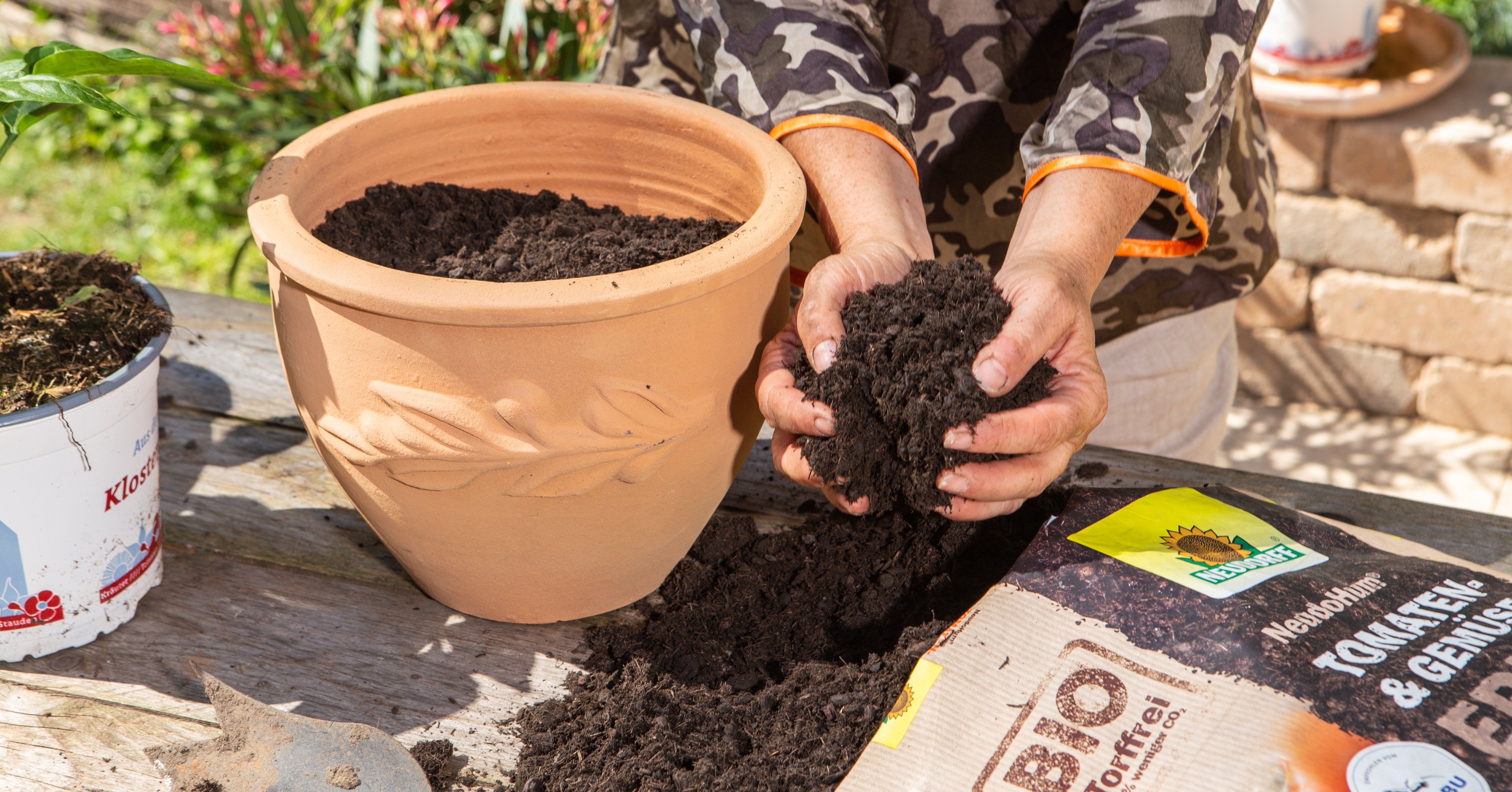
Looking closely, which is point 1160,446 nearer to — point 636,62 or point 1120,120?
point 1120,120

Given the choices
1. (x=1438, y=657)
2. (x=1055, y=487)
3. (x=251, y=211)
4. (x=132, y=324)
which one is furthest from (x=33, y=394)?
(x=1438, y=657)

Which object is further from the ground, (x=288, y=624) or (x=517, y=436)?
(x=517, y=436)

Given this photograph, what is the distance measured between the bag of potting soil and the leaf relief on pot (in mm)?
315

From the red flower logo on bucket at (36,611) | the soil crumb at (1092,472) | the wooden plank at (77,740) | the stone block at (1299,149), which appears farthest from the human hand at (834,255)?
the stone block at (1299,149)

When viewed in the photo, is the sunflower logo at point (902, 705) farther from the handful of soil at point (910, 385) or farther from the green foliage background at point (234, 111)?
the green foliage background at point (234, 111)

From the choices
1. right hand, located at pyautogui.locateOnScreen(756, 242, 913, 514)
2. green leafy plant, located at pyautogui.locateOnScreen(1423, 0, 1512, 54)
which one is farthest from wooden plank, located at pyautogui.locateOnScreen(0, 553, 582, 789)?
green leafy plant, located at pyautogui.locateOnScreen(1423, 0, 1512, 54)

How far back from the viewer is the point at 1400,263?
9.13 ft

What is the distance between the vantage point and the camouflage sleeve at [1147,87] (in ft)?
3.52

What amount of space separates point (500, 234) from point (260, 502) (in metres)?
0.44

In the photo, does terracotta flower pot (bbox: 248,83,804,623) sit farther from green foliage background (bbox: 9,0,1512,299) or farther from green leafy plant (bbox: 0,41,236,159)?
green foliage background (bbox: 9,0,1512,299)

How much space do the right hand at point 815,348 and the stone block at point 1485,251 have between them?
2308mm

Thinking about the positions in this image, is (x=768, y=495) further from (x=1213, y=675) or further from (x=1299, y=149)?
(x=1299, y=149)

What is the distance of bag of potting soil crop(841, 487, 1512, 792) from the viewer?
0.73 meters

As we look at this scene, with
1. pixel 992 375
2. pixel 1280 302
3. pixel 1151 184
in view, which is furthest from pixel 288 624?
pixel 1280 302
